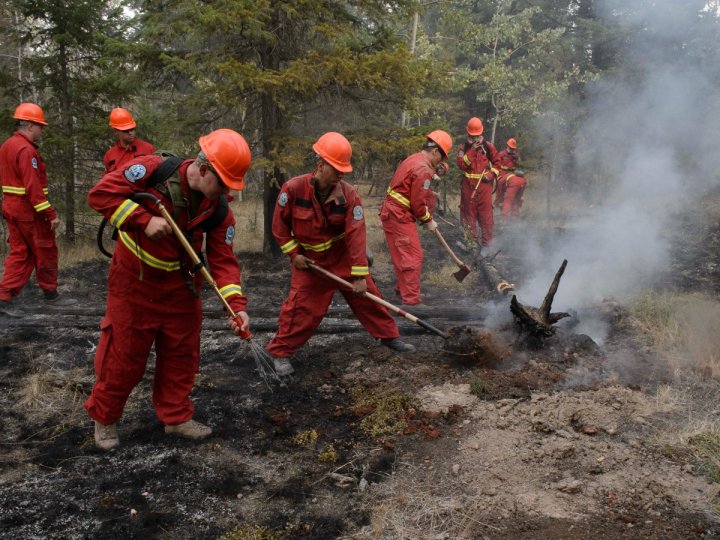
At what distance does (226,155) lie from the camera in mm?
3172

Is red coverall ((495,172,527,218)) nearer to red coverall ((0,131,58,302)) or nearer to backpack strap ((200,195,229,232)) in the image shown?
red coverall ((0,131,58,302))

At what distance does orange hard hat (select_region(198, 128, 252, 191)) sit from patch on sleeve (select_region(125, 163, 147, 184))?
15.9 inches

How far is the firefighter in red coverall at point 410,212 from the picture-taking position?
6.42m

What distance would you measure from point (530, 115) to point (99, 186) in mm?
16027

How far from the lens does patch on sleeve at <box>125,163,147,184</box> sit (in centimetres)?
322

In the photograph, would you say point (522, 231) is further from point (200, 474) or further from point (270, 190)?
point (200, 474)

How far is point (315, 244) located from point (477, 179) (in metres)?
5.57

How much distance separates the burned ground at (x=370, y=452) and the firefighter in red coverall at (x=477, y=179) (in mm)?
4475

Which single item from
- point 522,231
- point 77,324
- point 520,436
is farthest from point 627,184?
point 77,324

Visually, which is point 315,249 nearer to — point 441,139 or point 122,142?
point 441,139

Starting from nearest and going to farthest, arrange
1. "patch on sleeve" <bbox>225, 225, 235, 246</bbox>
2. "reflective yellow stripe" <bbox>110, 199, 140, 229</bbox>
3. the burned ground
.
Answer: the burned ground → "reflective yellow stripe" <bbox>110, 199, 140, 229</bbox> → "patch on sleeve" <bbox>225, 225, 235, 246</bbox>

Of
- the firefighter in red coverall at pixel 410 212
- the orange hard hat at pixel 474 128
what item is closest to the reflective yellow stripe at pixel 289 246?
the firefighter in red coverall at pixel 410 212

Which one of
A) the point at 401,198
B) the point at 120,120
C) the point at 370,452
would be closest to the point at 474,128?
the point at 401,198

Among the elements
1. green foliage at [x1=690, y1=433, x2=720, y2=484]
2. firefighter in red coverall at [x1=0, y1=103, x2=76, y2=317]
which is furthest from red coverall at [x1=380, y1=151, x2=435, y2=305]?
firefighter in red coverall at [x1=0, y1=103, x2=76, y2=317]
